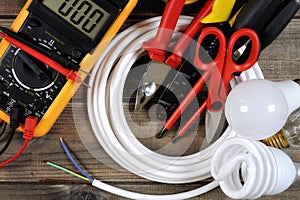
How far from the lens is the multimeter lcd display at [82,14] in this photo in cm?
101

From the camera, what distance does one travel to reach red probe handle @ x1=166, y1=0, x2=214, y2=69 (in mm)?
1042

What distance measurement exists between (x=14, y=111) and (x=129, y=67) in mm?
231

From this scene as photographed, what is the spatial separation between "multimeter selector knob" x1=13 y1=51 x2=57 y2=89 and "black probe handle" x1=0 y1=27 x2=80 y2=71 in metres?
0.02

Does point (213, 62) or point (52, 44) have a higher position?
point (213, 62)

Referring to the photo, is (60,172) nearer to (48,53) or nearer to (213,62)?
(48,53)

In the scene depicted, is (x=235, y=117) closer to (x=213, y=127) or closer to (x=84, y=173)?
(x=213, y=127)

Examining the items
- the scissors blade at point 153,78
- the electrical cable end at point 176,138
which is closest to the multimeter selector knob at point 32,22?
the scissors blade at point 153,78

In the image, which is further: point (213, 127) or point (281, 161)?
point (213, 127)

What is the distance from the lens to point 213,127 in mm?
1106

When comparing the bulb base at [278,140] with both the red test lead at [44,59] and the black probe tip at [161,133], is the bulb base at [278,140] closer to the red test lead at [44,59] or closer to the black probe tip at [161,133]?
the black probe tip at [161,133]

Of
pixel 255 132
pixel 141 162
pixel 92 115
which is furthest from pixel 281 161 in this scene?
pixel 92 115

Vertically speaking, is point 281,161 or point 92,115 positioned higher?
point 281,161

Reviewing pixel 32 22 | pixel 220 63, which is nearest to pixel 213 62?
pixel 220 63

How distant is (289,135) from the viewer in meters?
1.11
